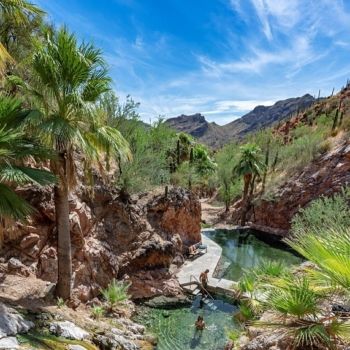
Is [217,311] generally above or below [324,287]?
below

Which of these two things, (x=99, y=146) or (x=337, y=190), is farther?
(x=337, y=190)

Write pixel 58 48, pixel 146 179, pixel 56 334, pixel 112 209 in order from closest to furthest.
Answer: pixel 56 334 < pixel 58 48 < pixel 112 209 < pixel 146 179

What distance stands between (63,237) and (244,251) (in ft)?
62.9

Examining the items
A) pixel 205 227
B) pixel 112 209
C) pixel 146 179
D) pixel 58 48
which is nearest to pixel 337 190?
pixel 205 227

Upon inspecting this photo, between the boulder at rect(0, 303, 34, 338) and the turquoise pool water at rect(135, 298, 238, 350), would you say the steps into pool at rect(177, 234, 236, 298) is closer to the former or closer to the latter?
the turquoise pool water at rect(135, 298, 238, 350)

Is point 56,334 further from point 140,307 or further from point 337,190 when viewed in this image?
point 337,190

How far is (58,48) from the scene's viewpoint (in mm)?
7703

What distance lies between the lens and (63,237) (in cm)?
864

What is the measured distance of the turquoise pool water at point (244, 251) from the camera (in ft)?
66.6

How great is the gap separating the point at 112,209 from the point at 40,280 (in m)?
4.87

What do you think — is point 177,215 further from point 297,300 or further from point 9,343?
point 297,300

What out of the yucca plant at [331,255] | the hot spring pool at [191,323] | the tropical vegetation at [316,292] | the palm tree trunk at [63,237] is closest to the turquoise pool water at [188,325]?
the hot spring pool at [191,323]

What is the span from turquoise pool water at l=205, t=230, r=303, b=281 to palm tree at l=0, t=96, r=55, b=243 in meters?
14.0

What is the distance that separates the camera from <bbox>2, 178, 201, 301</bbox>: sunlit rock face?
34.2 feet
